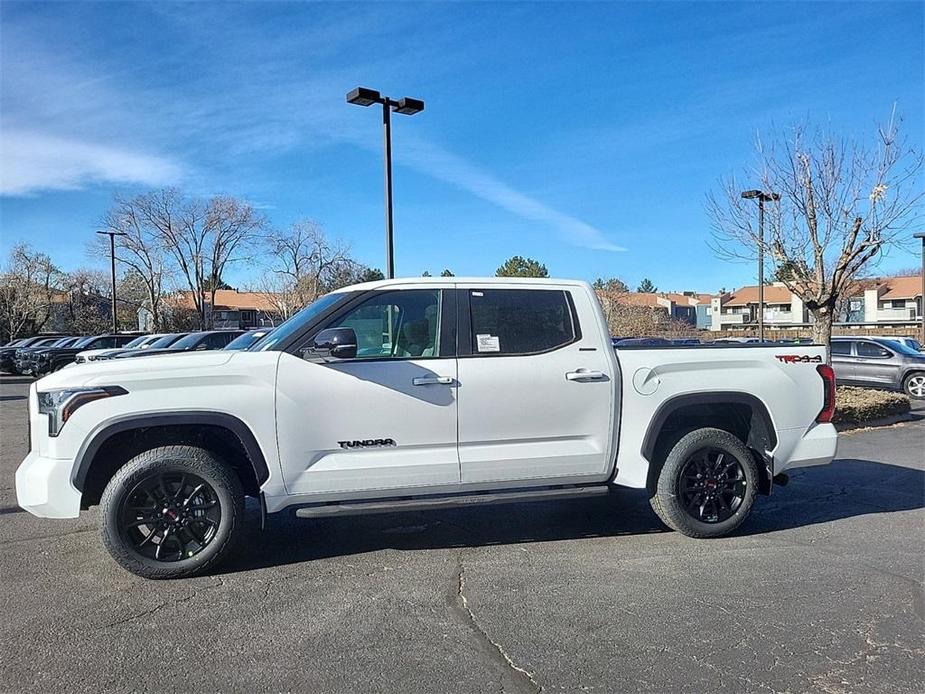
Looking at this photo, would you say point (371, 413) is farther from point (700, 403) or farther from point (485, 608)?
point (700, 403)

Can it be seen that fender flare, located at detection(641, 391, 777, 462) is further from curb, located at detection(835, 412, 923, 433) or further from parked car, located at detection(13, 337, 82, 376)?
parked car, located at detection(13, 337, 82, 376)

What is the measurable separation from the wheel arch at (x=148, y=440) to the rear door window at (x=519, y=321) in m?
1.64

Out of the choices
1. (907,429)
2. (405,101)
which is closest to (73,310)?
(405,101)

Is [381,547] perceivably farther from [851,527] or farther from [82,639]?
[851,527]

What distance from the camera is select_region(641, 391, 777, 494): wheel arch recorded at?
527 centimetres

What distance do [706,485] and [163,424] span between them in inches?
152

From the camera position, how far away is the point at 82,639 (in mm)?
3705

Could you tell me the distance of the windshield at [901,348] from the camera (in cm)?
1737

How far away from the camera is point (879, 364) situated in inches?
689

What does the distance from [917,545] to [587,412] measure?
2674 millimetres

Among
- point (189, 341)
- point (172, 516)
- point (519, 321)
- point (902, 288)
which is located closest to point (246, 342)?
point (172, 516)

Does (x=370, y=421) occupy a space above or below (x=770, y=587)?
above

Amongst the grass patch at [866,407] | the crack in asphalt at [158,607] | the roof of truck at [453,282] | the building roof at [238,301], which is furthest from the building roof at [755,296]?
the crack in asphalt at [158,607]

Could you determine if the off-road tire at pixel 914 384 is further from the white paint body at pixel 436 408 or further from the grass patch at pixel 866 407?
the white paint body at pixel 436 408
